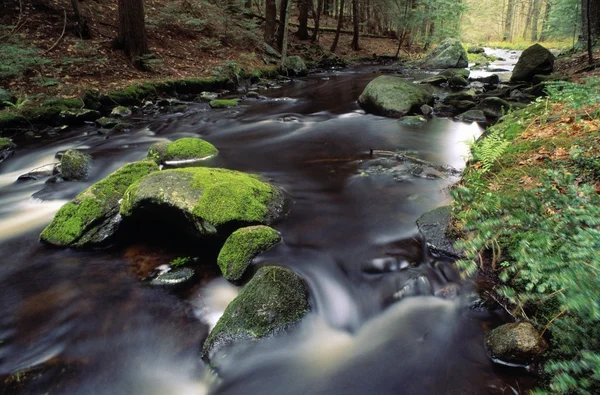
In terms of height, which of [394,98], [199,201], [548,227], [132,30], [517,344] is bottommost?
[517,344]

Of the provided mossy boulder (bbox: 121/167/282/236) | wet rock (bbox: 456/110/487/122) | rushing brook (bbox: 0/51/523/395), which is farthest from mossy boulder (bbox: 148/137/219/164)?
wet rock (bbox: 456/110/487/122)

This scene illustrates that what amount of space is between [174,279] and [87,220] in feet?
5.23

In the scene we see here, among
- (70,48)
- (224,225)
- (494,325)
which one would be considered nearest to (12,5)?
(70,48)

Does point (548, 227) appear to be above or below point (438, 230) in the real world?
above

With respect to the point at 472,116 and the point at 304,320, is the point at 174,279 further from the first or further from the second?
the point at 472,116

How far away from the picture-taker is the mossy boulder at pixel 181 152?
6688 millimetres

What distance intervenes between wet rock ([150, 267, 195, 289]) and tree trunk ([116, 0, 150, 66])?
1113 cm

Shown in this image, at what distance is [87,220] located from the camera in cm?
431

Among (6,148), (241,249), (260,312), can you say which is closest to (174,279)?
(241,249)

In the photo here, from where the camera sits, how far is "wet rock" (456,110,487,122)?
9.43 metres

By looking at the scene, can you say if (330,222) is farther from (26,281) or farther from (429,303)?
(26,281)

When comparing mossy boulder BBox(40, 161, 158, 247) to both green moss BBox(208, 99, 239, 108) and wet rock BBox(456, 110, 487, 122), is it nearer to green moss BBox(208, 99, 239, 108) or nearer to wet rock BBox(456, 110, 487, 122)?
green moss BBox(208, 99, 239, 108)

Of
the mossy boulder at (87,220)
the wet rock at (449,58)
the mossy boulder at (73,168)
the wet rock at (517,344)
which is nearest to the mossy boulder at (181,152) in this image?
the mossy boulder at (73,168)

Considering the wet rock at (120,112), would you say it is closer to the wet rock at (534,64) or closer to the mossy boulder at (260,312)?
the mossy boulder at (260,312)
